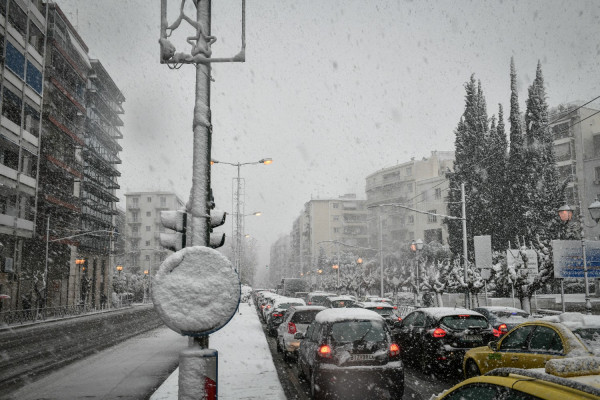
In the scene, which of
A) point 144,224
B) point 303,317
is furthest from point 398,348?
point 144,224

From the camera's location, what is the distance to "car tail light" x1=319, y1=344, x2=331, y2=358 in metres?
8.48

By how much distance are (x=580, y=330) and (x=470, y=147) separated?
47.1 meters

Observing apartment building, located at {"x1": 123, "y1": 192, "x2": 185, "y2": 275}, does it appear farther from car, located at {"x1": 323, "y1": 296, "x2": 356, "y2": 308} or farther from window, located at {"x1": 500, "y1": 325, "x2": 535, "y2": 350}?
window, located at {"x1": 500, "y1": 325, "x2": 535, "y2": 350}

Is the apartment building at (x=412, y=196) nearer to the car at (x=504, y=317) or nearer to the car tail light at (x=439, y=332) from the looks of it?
the car at (x=504, y=317)

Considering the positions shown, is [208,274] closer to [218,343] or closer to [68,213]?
[218,343]

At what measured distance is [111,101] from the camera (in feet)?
231

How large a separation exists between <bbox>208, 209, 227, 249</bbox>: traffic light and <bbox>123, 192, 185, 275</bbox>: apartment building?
109746 mm

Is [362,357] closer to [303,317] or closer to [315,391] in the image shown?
[315,391]

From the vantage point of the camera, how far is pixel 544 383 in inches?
108

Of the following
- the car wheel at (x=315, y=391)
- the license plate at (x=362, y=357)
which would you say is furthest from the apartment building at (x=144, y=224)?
the license plate at (x=362, y=357)

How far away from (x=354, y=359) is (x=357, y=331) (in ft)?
1.85

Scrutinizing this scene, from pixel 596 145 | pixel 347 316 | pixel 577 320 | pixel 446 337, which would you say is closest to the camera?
pixel 577 320

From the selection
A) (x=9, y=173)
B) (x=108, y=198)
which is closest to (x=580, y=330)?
(x=9, y=173)

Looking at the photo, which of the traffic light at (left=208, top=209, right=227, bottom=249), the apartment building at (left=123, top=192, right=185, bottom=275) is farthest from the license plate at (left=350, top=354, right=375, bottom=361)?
the apartment building at (left=123, top=192, right=185, bottom=275)
